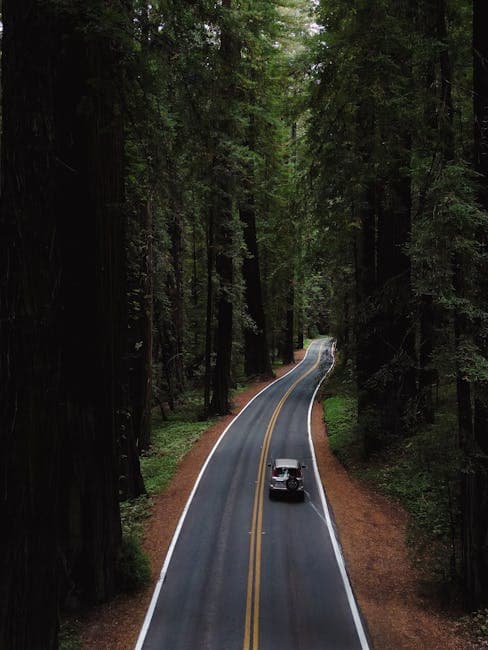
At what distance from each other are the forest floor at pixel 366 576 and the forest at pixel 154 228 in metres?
0.65

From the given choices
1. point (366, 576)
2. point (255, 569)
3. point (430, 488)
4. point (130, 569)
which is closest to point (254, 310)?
point (430, 488)

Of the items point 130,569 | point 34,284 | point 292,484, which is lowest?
point 130,569

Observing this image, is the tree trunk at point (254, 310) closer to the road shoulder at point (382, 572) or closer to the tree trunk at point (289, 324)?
the tree trunk at point (289, 324)

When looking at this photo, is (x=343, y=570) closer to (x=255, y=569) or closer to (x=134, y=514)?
(x=255, y=569)

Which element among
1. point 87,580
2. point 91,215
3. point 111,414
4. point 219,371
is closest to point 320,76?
point 91,215

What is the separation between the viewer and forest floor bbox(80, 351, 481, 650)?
923cm

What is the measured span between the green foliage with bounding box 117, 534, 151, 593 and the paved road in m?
0.49

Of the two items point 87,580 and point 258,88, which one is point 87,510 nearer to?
point 87,580

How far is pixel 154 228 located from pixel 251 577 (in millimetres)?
14201

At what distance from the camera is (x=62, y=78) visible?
246 inches

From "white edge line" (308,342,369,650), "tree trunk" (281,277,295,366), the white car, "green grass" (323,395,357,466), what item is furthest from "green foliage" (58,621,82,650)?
"tree trunk" (281,277,295,366)

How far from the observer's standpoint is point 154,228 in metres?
20.5

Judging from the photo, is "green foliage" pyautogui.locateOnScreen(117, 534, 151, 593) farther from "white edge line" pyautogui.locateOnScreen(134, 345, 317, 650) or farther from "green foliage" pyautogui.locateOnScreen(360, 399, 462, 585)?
"green foliage" pyautogui.locateOnScreen(360, 399, 462, 585)

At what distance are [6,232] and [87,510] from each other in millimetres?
6530
